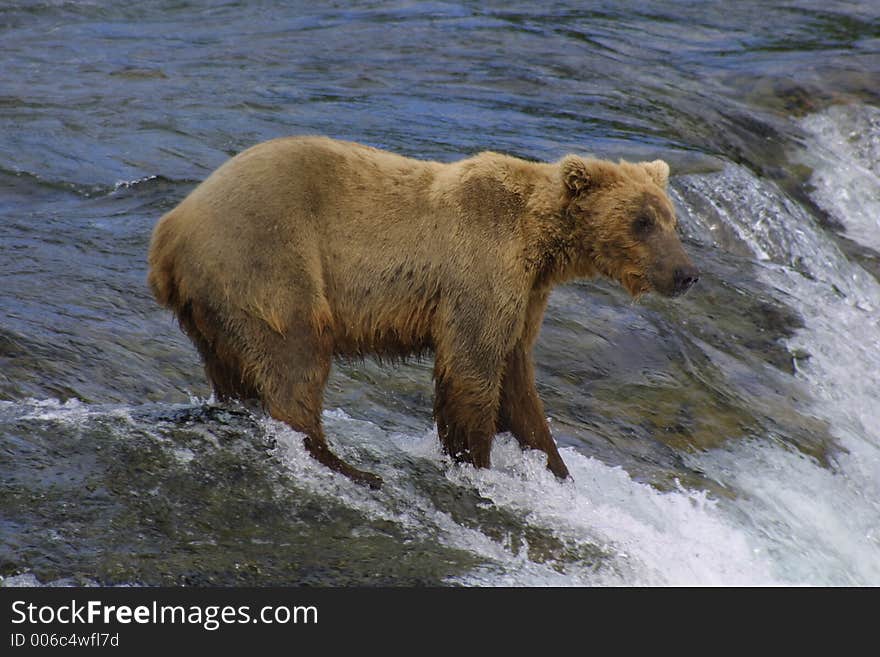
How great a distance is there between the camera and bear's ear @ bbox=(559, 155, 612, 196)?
20.1 ft

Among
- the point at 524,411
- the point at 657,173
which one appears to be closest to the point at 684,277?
the point at 657,173

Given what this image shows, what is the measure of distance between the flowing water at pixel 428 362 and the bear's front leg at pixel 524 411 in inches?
4.1

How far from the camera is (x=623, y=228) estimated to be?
20.3ft

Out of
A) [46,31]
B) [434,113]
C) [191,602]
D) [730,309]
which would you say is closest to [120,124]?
[434,113]

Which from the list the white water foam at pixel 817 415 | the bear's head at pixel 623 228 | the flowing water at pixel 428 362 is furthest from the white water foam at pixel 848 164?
the bear's head at pixel 623 228

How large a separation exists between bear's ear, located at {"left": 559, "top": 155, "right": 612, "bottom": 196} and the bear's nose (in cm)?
55

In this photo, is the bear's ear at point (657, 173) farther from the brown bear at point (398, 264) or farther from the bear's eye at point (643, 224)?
the bear's eye at point (643, 224)

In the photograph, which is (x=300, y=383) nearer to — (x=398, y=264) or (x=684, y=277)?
(x=398, y=264)

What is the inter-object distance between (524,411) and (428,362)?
5.90ft

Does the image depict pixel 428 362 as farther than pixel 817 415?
No

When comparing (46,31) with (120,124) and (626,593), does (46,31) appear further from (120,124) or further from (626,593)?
(626,593)

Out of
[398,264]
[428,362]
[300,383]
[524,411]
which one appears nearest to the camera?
[300,383]

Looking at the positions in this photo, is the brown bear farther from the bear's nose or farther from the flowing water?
the flowing water

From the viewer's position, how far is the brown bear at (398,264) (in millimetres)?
5672
